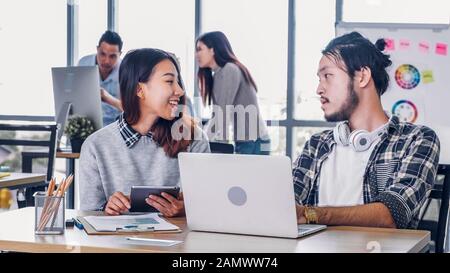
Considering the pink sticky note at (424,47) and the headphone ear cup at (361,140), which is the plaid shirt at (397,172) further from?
the pink sticky note at (424,47)

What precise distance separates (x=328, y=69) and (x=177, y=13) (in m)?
4.11

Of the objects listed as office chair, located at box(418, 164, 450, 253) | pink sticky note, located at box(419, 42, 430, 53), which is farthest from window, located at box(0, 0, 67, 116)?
office chair, located at box(418, 164, 450, 253)

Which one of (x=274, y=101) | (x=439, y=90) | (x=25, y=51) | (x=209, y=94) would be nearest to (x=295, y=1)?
(x=274, y=101)

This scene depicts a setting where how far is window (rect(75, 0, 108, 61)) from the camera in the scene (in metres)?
6.85

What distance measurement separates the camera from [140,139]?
107 inches

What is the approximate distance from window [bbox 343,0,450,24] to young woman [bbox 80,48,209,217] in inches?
137

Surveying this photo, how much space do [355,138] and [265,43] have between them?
3919 mm

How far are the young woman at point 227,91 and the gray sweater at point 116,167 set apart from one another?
2.20 metres

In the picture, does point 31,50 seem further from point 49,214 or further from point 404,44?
point 49,214

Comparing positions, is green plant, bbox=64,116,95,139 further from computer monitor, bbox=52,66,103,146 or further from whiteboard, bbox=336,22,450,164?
whiteboard, bbox=336,22,450,164

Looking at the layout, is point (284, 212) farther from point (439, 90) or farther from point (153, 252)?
point (439, 90)

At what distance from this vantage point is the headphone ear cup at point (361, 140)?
8.20 ft

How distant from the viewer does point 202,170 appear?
6.78 feet

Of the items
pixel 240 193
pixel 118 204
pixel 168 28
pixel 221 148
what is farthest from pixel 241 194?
pixel 168 28
